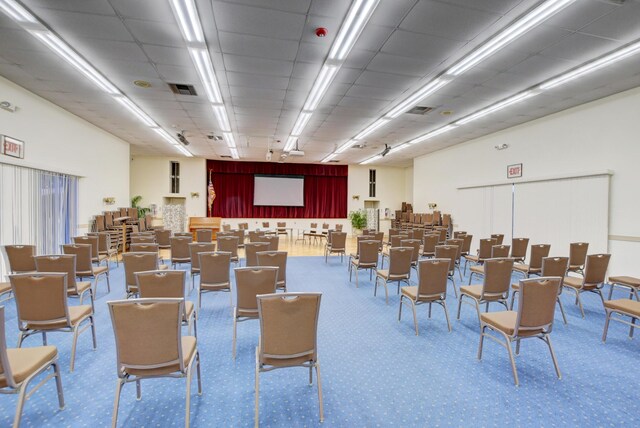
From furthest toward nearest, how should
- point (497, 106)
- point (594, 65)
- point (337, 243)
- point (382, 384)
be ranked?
1. point (337, 243)
2. point (497, 106)
3. point (594, 65)
4. point (382, 384)

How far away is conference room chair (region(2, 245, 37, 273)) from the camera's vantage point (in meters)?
4.36

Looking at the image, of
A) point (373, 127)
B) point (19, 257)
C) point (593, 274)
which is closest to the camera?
point (593, 274)

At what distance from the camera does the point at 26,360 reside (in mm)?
2033

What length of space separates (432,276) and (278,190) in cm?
1291

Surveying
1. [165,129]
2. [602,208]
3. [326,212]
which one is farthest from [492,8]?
[326,212]

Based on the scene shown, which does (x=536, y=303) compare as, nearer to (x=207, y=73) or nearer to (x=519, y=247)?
(x=519, y=247)

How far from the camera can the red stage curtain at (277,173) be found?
606 inches

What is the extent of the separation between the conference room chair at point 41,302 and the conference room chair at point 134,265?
1.15 m

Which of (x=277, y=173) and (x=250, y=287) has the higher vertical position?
(x=277, y=173)

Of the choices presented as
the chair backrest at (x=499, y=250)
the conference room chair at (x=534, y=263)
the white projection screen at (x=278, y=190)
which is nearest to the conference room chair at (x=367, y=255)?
the chair backrest at (x=499, y=250)

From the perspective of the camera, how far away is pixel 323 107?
7.09 m

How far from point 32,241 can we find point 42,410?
6.29 meters

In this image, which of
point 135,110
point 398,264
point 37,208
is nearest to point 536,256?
point 398,264

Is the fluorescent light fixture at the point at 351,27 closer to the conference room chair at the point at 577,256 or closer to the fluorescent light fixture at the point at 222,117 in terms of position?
the fluorescent light fixture at the point at 222,117
